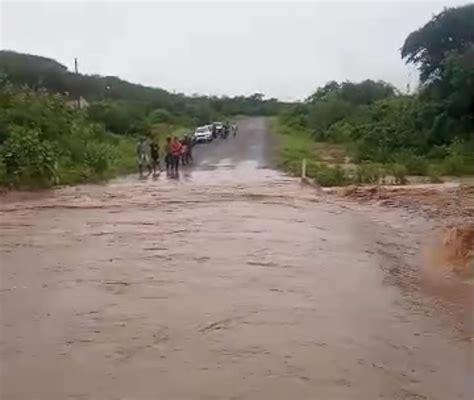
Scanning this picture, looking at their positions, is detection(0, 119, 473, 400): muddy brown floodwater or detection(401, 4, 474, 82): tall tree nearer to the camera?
detection(0, 119, 473, 400): muddy brown floodwater

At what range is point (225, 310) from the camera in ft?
28.3

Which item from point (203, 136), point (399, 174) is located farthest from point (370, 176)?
point (203, 136)

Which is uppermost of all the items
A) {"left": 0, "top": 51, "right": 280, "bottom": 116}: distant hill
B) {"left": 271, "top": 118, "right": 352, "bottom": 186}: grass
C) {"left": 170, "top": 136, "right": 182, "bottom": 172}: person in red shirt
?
{"left": 0, "top": 51, "right": 280, "bottom": 116}: distant hill

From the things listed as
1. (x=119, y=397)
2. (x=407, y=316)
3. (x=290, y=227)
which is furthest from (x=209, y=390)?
(x=290, y=227)

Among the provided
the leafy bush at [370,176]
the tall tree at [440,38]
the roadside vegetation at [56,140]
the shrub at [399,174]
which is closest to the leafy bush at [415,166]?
the shrub at [399,174]

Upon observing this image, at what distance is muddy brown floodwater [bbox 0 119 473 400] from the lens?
6414 mm

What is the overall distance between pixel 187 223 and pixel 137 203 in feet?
11.4

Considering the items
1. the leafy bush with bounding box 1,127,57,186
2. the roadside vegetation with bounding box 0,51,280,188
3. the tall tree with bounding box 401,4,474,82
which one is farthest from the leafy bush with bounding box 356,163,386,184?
the tall tree with bounding box 401,4,474,82

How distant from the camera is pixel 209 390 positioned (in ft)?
20.2

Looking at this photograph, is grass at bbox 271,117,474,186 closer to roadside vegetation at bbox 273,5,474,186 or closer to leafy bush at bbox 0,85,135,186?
roadside vegetation at bbox 273,5,474,186

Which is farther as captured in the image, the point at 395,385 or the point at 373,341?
the point at 373,341

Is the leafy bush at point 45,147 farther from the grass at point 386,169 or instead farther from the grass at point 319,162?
the grass at point 386,169

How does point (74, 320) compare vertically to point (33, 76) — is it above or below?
below

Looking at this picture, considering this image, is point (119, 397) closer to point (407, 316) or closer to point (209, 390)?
point (209, 390)
